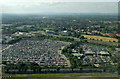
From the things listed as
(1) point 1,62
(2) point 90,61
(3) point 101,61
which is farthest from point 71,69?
(1) point 1,62

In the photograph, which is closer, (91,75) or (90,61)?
(91,75)

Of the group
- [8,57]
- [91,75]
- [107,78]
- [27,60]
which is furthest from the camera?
[8,57]

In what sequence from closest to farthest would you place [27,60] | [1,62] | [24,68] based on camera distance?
[24,68]
[1,62]
[27,60]

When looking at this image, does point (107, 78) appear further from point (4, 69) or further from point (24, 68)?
point (4, 69)

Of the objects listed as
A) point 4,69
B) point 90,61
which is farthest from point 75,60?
point 4,69

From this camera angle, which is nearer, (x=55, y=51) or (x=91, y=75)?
(x=91, y=75)

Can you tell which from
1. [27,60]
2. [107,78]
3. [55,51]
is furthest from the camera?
[55,51]

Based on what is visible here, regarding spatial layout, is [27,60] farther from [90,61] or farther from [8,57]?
[90,61]

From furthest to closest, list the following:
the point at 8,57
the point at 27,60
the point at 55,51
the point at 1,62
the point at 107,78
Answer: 1. the point at 55,51
2. the point at 8,57
3. the point at 27,60
4. the point at 1,62
5. the point at 107,78

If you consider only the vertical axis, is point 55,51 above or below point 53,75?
above
